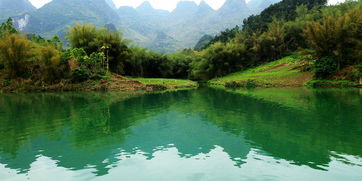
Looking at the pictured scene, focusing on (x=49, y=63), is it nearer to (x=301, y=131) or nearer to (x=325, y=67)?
(x=301, y=131)

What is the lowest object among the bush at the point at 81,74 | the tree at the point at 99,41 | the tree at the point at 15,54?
the bush at the point at 81,74

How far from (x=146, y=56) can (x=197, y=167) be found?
66909 millimetres

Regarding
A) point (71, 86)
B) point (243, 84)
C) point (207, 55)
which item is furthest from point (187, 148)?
point (207, 55)

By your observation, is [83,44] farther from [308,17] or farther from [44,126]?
[308,17]

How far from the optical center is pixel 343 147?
9055mm

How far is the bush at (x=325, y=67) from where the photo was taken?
40.4m

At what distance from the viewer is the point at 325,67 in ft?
133

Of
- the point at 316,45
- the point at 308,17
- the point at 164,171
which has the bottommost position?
the point at 164,171

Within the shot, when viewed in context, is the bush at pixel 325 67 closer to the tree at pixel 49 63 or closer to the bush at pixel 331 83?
the bush at pixel 331 83

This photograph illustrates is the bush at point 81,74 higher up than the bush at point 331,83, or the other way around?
the bush at point 81,74

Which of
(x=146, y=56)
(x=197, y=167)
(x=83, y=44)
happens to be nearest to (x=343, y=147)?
(x=197, y=167)

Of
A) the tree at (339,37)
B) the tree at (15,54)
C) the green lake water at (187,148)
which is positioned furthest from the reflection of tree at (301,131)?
the tree at (15,54)

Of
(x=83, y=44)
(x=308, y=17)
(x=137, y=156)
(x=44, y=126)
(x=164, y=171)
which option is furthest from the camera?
(x=308, y=17)

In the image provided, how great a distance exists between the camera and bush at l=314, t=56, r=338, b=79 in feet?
133
